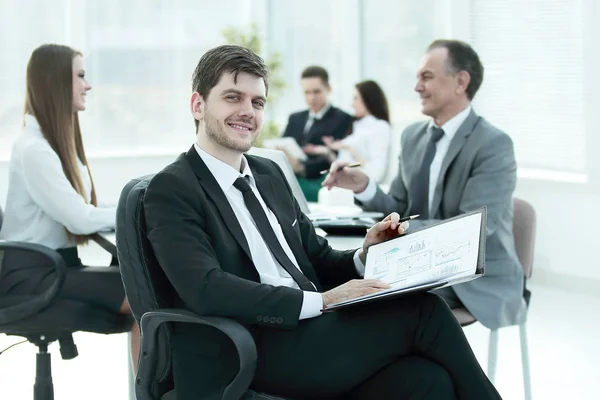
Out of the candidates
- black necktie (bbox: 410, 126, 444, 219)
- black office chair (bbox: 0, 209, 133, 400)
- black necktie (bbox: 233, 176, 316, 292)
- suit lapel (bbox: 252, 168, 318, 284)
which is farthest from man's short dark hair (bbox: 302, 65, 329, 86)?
black necktie (bbox: 233, 176, 316, 292)

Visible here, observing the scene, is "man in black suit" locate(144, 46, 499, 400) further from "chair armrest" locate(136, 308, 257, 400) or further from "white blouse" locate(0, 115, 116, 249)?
"white blouse" locate(0, 115, 116, 249)

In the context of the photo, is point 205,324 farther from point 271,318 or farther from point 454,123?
point 454,123

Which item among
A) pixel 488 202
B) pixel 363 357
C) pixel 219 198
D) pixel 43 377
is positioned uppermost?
pixel 219 198

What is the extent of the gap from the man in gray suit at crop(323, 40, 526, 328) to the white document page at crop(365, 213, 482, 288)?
31.6 inches

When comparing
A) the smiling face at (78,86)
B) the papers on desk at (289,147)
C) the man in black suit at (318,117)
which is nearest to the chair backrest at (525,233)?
the smiling face at (78,86)

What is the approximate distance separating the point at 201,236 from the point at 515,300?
1.43m

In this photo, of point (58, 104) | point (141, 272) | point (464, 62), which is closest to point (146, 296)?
point (141, 272)

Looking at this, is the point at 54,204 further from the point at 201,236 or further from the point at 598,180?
the point at 598,180

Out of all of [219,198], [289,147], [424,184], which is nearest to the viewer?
[219,198]

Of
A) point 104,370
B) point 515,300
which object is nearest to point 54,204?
point 104,370

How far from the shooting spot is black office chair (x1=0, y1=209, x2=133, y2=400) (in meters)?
3.06

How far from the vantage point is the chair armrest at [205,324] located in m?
1.99

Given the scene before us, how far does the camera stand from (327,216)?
10.9 feet

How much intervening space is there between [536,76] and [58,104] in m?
3.74
